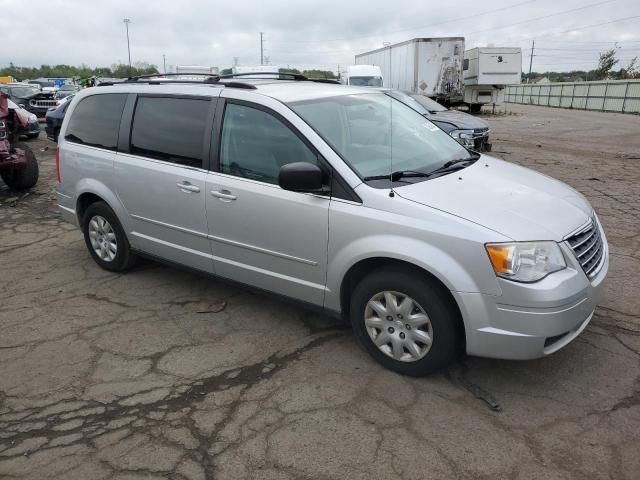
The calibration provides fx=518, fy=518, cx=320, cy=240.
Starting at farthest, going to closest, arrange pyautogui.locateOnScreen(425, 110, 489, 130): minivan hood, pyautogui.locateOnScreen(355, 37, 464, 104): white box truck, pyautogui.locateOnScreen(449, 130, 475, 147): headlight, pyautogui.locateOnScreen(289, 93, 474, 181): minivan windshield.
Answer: pyautogui.locateOnScreen(355, 37, 464, 104): white box truck < pyautogui.locateOnScreen(425, 110, 489, 130): minivan hood < pyautogui.locateOnScreen(449, 130, 475, 147): headlight < pyautogui.locateOnScreen(289, 93, 474, 181): minivan windshield

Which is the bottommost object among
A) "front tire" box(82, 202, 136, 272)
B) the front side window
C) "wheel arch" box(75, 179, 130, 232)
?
"front tire" box(82, 202, 136, 272)

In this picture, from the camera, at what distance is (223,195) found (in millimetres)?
3719

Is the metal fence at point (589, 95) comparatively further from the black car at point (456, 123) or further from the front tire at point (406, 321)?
the front tire at point (406, 321)

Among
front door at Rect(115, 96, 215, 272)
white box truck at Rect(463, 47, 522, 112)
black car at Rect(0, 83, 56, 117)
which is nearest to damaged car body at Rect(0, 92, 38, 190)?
front door at Rect(115, 96, 215, 272)

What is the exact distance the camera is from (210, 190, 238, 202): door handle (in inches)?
145

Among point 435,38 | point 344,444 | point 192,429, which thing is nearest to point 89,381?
Result: point 192,429

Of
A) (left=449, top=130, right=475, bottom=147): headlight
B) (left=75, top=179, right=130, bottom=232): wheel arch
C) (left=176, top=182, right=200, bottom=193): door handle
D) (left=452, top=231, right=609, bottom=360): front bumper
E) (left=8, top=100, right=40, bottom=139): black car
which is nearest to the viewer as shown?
(left=452, top=231, right=609, bottom=360): front bumper

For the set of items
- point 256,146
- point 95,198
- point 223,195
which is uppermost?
point 256,146

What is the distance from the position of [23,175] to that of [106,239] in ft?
15.1

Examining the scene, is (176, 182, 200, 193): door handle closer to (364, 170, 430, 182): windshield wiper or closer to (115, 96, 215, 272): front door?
(115, 96, 215, 272): front door

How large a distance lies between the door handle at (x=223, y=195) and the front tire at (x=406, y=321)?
1.13 meters

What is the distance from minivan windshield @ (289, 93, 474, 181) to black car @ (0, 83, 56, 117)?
21.5 m

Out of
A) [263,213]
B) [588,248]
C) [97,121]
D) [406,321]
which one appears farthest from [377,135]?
[97,121]

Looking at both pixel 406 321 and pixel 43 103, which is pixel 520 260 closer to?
pixel 406 321
